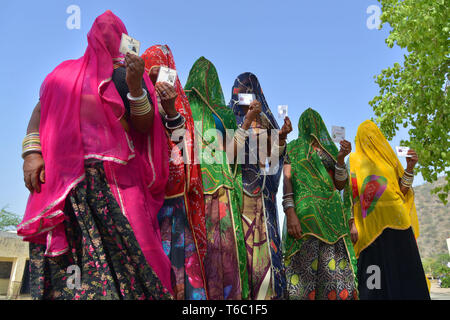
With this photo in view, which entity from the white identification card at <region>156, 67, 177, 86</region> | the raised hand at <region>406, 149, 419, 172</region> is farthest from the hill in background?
the white identification card at <region>156, 67, 177, 86</region>

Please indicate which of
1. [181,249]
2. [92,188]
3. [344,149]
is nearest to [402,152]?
[344,149]

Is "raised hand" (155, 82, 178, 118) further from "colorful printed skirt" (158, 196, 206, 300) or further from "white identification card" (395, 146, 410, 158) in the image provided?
"white identification card" (395, 146, 410, 158)

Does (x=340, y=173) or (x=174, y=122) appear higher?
(x=340, y=173)

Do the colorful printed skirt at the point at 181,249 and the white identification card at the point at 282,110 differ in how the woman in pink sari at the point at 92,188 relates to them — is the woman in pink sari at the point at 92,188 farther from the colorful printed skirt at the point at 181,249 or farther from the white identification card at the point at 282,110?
the white identification card at the point at 282,110

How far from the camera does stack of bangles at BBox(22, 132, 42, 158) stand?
201cm

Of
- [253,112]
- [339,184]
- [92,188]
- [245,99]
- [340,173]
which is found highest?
[245,99]

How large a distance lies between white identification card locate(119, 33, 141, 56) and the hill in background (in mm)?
46405

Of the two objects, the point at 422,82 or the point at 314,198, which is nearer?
the point at 314,198

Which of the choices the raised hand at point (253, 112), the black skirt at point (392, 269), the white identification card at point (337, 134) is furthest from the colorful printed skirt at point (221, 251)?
the black skirt at point (392, 269)

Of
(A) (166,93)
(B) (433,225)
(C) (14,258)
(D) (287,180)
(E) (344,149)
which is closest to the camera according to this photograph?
(A) (166,93)

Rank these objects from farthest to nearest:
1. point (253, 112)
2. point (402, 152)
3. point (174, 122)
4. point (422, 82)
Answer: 1. point (422, 82)
2. point (402, 152)
3. point (253, 112)
4. point (174, 122)

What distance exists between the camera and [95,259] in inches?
72.5

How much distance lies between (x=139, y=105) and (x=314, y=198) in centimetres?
236

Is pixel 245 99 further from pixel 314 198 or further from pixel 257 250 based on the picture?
pixel 257 250
